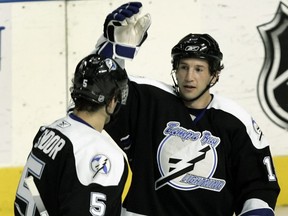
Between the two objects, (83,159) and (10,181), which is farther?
(10,181)

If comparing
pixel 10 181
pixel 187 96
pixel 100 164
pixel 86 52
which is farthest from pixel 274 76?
pixel 100 164

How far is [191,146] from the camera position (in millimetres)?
2436

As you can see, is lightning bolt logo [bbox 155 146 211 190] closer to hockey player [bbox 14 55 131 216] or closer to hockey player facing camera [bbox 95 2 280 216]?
hockey player facing camera [bbox 95 2 280 216]

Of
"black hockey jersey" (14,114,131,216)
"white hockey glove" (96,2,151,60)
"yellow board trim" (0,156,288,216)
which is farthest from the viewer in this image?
"yellow board trim" (0,156,288,216)

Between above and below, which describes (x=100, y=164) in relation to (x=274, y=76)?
above

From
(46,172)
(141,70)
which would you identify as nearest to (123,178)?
(46,172)

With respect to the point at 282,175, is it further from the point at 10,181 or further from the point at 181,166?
the point at 181,166

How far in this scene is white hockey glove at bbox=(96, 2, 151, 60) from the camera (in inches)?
93.0

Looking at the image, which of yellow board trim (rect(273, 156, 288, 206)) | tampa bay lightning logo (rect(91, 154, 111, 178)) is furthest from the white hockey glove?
yellow board trim (rect(273, 156, 288, 206))

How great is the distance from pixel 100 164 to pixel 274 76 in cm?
230

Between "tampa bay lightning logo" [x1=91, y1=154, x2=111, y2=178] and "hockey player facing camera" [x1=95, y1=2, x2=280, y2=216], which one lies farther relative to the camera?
"hockey player facing camera" [x1=95, y1=2, x2=280, y2=216]

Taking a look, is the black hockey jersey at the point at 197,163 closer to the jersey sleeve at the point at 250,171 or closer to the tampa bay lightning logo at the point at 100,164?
the jersey sleeve at the point at 250,171

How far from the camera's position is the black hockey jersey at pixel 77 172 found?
186 cm

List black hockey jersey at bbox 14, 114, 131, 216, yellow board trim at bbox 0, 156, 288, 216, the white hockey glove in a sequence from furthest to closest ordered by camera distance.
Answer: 1. yellow board trim at bbox 0, 156, 288, 216
2. the white hockey glove
3. black hockey jersey at bbox 14, 114, 131, 216
